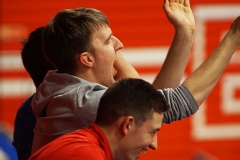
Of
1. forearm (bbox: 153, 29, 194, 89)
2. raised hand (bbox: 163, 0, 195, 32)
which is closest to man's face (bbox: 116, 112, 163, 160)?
forearm (bbox: 153, 29, 194, 89)

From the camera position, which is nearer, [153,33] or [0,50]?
[0,50]

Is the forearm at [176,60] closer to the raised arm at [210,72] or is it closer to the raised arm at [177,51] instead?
the raised arm at [177,51]

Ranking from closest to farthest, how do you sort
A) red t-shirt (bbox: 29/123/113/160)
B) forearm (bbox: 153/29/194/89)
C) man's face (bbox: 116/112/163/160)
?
red t-shirt (bbox: 29/123/113/160) < man's face (bbox: 116/112/163/160) < forearm (bbox: 153/29/194/89)

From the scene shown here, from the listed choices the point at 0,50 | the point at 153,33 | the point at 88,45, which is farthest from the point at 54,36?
the point at 153,33

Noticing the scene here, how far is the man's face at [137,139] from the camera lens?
2.84 m

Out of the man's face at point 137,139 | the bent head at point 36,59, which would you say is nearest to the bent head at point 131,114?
the man's face at point 137,139

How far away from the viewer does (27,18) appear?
7992 mm

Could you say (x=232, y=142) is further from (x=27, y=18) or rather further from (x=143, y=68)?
(x=27, y=18)

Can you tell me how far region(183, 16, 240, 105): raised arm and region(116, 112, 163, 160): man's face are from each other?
1.11 feet

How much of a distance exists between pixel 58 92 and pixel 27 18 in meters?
5.03

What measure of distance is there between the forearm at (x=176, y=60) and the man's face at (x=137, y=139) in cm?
50

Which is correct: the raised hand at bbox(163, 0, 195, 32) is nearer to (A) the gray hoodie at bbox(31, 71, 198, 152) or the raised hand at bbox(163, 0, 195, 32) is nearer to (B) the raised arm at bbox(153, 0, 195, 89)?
(B) the raised arm at bbox(153, 0, 195, 89)

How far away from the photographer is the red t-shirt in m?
2.73

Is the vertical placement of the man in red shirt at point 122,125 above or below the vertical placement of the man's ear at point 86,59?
below
